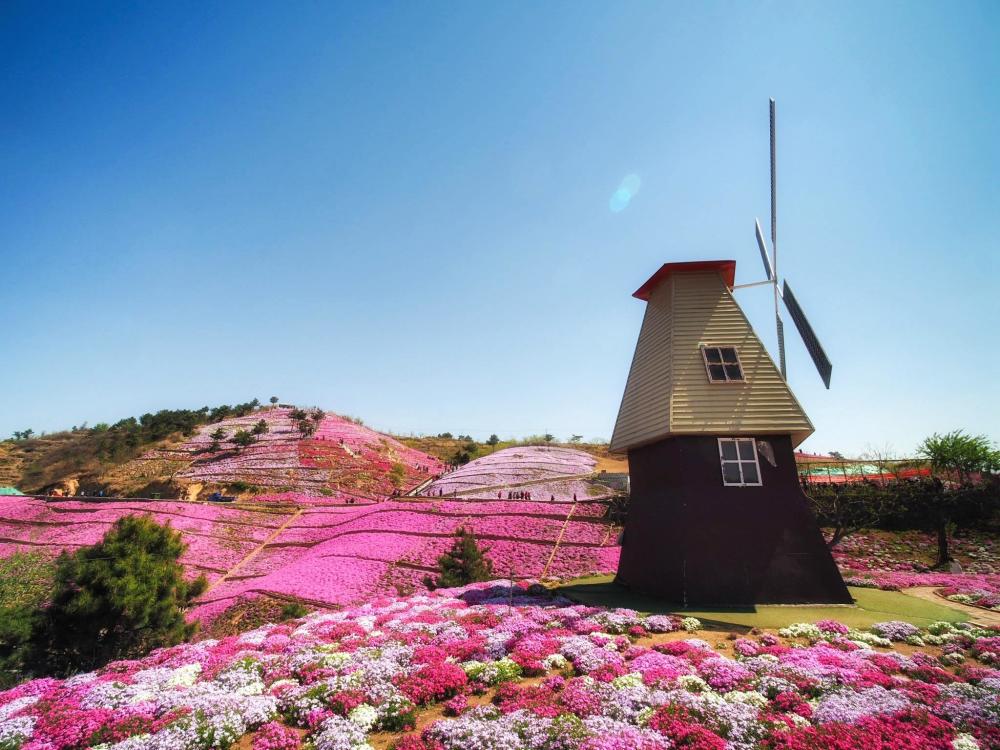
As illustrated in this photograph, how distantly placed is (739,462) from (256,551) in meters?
32.5

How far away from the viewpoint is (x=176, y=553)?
17922mm

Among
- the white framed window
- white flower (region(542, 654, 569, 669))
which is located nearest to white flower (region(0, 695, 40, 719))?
white flower (region(542, 654, 569, 669))

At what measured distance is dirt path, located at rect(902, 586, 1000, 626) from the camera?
12234 millimetres

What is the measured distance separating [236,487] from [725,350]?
1983 inches

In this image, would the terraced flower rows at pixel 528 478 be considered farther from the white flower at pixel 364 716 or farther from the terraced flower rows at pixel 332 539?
the white flower at pixel 364 716

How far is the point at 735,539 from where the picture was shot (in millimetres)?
14391

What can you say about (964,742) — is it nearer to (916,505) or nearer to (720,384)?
(720,384)

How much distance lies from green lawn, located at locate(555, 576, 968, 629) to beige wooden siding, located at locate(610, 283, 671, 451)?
545cm

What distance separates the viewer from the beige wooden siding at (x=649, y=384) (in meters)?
16.2

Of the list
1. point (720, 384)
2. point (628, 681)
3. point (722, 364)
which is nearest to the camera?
point (628, 681)

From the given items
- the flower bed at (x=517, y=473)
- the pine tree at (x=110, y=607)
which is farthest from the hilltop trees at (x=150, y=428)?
the pine tree at (x=110, y=607)

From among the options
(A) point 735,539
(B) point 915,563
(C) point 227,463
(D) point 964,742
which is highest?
(C) point 227,463

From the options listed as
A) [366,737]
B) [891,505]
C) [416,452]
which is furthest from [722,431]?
[416,452]

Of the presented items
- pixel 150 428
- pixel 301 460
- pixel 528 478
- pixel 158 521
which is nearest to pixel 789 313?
pixel 528 478
